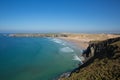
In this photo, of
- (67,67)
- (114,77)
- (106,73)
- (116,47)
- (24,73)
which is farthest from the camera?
(67,67)

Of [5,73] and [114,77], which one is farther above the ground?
[114,77]

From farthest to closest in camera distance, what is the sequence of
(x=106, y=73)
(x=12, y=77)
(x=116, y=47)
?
(x=12, y=77)
(x=116, y=47)
(x=106, y=73)

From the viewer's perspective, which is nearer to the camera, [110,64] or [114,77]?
[114,77]

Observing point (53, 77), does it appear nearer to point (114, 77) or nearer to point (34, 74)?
point (34, 74)

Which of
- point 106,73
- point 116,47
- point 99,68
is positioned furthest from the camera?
point 116,47

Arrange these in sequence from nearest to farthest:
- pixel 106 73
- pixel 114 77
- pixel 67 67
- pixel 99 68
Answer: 1. pixel 114 77
2. pixel 106 73
3. pixel 99 68
4. pixel 67 67

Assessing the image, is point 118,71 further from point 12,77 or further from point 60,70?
point 12,77

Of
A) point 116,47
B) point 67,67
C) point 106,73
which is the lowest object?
point 67,67

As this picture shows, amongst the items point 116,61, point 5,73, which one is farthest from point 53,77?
point 116,61

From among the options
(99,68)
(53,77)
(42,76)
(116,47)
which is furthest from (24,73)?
(116,47)
